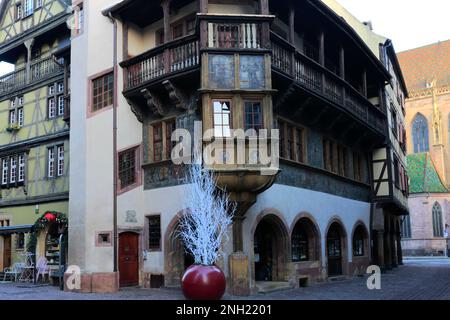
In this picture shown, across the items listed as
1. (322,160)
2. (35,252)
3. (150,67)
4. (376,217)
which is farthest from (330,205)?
(35,252)

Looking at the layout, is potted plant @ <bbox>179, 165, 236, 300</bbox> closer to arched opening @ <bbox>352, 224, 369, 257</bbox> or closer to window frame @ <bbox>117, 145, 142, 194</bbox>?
window frame @ <bbox>117, 145, 142, 194</bbox>

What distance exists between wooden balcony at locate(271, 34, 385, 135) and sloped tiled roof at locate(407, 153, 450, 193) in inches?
1464

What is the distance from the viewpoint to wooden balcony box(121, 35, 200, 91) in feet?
56.2

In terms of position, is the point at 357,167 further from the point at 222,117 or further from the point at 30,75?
the point at 30,75

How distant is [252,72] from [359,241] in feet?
44.3

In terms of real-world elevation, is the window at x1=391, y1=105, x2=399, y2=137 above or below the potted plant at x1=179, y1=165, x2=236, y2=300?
above

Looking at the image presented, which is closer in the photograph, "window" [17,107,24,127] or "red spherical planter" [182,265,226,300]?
"red spherical planter" [182,265,226,300]

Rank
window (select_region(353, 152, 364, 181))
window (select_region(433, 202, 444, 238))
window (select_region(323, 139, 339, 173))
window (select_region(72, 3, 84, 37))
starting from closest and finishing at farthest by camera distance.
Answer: window (select_region(72, 3, 84, 37)) → window (select_region(323, 139, 339, 173)) → window (select_region(353, 152, 364, 181)) → window (select_region(433, 202, 444, 238))

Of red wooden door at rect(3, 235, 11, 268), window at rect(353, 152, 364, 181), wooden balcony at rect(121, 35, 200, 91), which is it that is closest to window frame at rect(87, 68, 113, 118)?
wooden balcony at rect(121, 35, 200, 91)

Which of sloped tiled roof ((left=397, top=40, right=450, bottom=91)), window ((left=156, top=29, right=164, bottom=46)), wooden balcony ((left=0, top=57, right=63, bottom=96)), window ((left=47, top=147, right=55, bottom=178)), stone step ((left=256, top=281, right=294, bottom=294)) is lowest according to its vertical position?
stone step ((left=256, top=281, right=294, bottom=294))

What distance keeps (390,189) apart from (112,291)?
16.0 meters

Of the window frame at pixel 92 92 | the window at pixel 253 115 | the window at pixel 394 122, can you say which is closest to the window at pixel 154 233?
the window frame at pixel 92 92

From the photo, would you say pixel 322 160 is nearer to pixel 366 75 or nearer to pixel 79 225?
pixel 366 75

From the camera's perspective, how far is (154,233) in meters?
19.1
